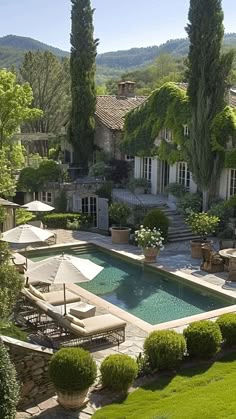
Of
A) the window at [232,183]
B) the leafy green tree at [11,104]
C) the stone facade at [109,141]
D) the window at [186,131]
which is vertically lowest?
the window at [232,183]

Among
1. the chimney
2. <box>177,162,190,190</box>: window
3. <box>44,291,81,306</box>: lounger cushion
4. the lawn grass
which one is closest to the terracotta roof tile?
the chimney

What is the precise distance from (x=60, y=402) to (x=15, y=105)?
19.5m

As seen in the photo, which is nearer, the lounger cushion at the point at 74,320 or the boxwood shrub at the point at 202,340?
the boxwood shrub at the point at 202,340

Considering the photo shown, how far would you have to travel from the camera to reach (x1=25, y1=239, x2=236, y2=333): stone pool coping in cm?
1504

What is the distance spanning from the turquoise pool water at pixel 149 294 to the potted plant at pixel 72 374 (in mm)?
5814

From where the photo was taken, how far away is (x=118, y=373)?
1070 cm

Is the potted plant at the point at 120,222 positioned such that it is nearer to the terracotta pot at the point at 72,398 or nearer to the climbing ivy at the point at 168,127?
the climbing ivy at the point at 168,127

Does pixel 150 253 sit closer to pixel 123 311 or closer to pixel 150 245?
pixel 150 245

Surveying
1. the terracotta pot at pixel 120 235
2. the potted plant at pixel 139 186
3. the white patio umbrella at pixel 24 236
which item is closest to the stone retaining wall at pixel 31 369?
the white patio umbrella at pixel 24 236

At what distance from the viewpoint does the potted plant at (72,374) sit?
393 inches

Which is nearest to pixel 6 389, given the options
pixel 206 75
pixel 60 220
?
pixel 60 220

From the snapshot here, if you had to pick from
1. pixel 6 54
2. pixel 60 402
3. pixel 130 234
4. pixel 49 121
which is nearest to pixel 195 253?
pixel 130 234

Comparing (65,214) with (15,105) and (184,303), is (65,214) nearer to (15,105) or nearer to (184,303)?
(15,105)

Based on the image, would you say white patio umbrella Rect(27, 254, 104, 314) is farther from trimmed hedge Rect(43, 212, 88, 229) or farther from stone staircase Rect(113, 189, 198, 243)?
trimmed hedge Rect(43, 212, 88, 229)
